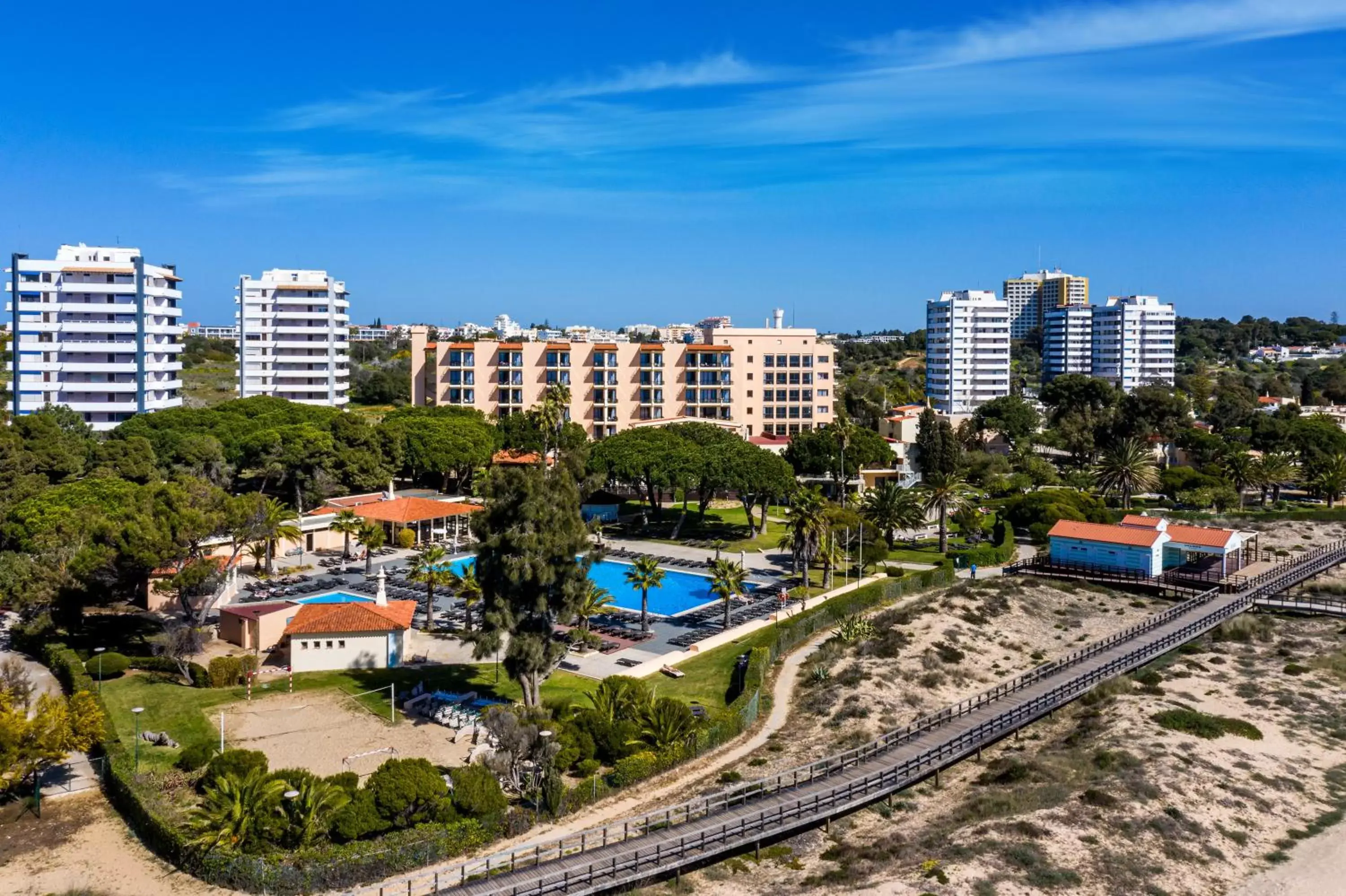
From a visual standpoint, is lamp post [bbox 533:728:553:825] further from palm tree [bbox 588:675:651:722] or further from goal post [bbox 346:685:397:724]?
goal post [bbox 346:685:397:724]

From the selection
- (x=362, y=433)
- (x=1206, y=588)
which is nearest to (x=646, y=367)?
(x=362, y=433)

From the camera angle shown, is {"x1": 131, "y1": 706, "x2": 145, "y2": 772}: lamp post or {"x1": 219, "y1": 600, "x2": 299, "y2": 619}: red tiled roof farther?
{"x1": 219, "y1": 600, "x2": 299, "y2": 619}: red tiled roof

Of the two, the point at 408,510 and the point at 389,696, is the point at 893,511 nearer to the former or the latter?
the point at 408,510

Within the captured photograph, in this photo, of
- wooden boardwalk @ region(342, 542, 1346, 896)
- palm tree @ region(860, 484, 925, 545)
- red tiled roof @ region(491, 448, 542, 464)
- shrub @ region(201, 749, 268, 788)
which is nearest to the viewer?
wooden boardwalk @ region(342, 542, 1346, 896)

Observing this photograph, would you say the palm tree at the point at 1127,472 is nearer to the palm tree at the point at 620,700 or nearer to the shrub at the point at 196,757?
the palm tree at the point at 620,700

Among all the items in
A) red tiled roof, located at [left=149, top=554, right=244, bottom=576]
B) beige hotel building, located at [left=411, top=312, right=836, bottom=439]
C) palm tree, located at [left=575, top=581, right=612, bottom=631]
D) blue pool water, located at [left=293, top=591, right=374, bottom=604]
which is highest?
beige hotel building, located at [left=411, top=312, right=836, bottom=439]

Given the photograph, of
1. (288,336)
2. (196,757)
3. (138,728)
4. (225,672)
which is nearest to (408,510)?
(225,672)

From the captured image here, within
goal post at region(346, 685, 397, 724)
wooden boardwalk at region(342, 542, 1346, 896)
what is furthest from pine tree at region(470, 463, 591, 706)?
wooden boardwalk at region(342, 542, 1346, 896)

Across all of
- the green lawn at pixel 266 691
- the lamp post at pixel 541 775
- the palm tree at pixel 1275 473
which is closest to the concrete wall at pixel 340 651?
the green lawn at pixel 266 691
